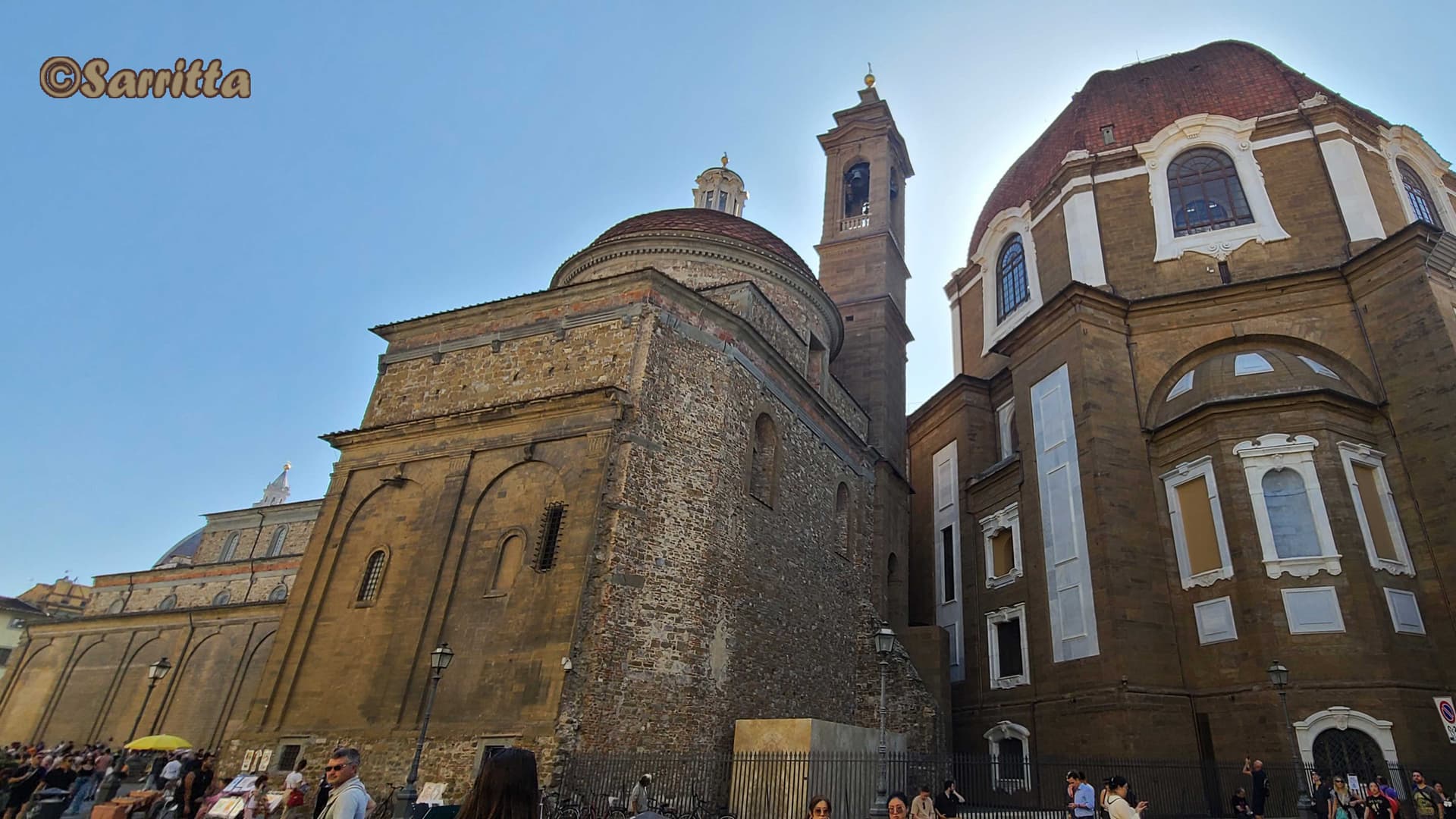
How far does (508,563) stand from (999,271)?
1883 centimetres

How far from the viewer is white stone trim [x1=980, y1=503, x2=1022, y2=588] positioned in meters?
21.0

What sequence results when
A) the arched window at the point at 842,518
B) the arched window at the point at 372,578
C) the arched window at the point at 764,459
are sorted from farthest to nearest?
the arched window at the point at 842,518, the arched window at the point at 764,459, the arched window at the point at 372,578

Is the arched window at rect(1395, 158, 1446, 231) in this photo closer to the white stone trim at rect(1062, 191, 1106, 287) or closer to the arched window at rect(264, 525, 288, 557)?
the white stone trim at rect(1062, 191, 1106, 287)

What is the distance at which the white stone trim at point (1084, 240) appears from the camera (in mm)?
21500

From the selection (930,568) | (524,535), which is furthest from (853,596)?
(524,535)

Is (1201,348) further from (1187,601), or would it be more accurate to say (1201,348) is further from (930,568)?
(930,568)

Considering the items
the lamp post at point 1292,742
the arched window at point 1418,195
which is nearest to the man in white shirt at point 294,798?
the lamp post at point 1292,742

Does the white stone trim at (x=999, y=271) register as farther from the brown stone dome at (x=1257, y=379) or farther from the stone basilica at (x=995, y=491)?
the brown stone dome at (x=1257, y=379)

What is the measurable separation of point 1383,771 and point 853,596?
1127cm

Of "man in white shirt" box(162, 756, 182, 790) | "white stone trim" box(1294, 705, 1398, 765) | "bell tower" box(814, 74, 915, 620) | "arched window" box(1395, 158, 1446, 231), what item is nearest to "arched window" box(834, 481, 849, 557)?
"bell tower" box(814, 74, 915, 620)

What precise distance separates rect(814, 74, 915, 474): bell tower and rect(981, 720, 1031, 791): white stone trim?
334 inches

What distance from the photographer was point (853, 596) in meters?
21.8

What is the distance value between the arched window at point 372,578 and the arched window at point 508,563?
308 centimetres

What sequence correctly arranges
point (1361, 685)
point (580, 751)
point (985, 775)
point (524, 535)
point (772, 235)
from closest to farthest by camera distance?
point (580, 751)
point (1361, 685)
point (524, 535)
point (985, 775)
point (772, 235)
